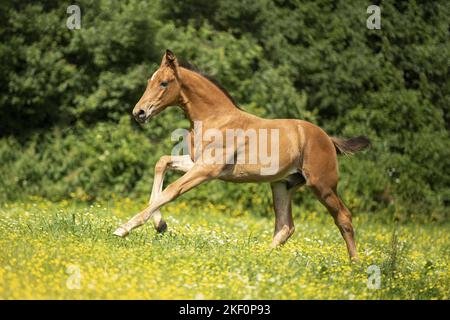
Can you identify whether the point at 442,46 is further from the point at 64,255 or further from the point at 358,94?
the point at 64,255

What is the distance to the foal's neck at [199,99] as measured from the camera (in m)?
8.66

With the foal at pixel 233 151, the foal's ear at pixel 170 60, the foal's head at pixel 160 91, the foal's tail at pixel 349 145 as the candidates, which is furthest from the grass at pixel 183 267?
the foal's ear at pixel 170 60

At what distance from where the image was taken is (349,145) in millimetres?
9688

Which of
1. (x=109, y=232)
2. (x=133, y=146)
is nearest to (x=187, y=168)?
(x=109, y=232)

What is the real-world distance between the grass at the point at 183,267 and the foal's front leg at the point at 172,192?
0.22 metres

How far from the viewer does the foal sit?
27.6 ft

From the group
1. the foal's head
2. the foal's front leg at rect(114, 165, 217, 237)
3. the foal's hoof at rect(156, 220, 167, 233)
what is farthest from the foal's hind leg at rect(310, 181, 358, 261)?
the foal's head

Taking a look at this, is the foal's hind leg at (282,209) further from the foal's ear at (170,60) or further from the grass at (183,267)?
the foal's ear at (170,60)

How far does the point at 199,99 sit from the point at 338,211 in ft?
6.77

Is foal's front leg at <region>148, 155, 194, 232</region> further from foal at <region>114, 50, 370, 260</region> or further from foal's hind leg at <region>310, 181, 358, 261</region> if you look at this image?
foal's hind leg at <region>310, 181, 358, 261</region>

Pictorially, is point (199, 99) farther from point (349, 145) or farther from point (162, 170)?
point (349, 145)

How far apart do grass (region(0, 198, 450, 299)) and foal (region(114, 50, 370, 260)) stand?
51cm

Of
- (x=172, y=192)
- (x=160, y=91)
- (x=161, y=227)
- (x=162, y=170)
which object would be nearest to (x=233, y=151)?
(x=162, y=170)
